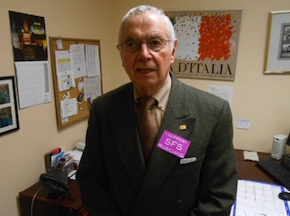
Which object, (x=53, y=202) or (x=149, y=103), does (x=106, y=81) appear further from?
(x=149, y=103)

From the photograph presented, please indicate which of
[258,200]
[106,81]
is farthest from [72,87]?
[258,200]

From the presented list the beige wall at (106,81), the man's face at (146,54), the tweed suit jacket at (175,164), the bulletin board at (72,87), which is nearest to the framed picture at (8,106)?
the beige wall at (106,81)

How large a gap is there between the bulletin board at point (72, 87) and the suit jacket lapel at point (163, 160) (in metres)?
1.14

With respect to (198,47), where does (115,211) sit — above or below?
below

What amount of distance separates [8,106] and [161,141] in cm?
104

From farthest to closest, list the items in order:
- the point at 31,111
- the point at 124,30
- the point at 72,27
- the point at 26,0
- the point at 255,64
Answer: the point at 255,64
the point at 72,27
the point at 31,111
the point at 26,0
the point at 124,30

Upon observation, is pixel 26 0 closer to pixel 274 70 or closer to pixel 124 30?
pixel 124 30

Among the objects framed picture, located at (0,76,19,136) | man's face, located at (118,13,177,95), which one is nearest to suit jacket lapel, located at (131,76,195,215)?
man's face, located at (118,13,177,95)

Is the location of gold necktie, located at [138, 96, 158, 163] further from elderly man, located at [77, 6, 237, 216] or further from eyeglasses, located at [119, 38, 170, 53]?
eyeglasses, located at [119, 38, 170, 53]

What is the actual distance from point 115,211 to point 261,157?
1.57 metres

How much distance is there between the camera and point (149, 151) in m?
0.99

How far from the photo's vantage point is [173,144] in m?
0.94

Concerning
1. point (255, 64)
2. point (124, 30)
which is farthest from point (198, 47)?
point (124, 30)

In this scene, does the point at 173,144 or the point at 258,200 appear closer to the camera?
the point at 173,144
